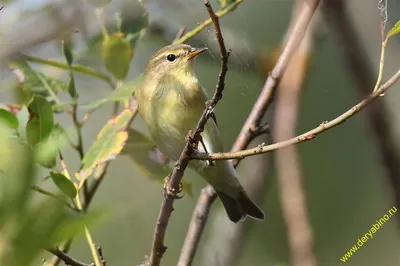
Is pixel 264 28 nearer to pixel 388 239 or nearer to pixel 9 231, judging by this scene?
pixel 388 239

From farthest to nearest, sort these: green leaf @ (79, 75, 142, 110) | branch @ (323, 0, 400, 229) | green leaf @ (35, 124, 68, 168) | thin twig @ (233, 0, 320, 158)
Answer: green leaf @ (79, 75, 142, 110) < thin twig @ (233, 0, 320, 158) < green leaf @ (35, 124, 68, 168) < branch @ (323, 0, 400, 229)

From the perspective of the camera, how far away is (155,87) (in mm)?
1600

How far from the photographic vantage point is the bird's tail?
162 cm

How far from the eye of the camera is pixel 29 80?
130 centimetres

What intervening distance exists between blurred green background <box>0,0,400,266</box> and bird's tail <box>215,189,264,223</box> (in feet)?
0.40

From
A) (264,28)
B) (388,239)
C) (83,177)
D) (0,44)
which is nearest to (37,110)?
(83,177)

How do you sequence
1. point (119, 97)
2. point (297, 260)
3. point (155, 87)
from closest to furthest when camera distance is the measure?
point (297, 260) → point (119, 97) → point (155, 87)

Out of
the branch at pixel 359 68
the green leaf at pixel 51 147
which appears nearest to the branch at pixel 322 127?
the branch at pixel 359 68

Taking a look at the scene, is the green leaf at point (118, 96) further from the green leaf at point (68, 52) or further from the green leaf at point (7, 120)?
the green leaf at point (7, 120)

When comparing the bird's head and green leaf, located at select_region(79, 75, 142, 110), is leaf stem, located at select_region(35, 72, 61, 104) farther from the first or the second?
the bird's head

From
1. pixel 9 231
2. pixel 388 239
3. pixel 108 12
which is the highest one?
pixel 108 12

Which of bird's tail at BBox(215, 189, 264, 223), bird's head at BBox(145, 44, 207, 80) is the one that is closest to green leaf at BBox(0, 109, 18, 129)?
bird's head at BBox(145, 44, 207, 80)

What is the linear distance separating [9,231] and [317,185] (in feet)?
5.13

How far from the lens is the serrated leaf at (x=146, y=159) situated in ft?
4.25
